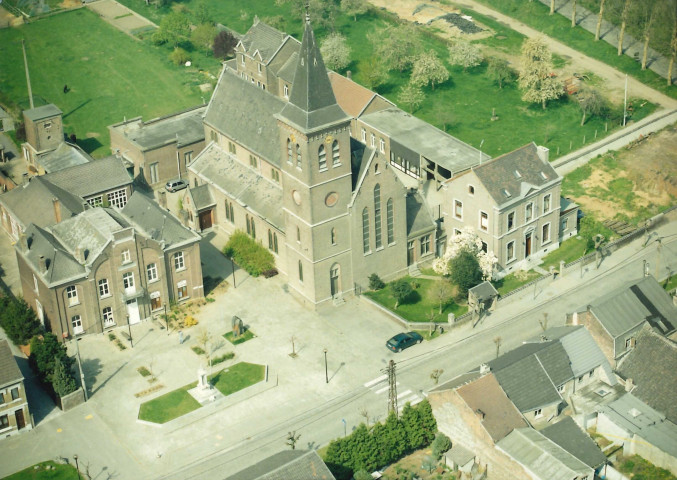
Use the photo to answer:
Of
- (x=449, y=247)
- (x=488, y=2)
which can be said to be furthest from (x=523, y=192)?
(x=488, y=2)

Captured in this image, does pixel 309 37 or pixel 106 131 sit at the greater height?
pixel 309 37

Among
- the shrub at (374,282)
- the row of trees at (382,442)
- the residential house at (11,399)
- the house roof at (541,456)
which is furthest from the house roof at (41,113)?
the house roof at (541,456)

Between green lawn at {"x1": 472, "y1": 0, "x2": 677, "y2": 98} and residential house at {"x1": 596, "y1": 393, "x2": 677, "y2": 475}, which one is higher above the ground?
green lawn at {"x1": 472, "y1": 0, "x2": 677, "y2": 98}

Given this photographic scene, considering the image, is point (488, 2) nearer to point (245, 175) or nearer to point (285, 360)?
point (245, 175)

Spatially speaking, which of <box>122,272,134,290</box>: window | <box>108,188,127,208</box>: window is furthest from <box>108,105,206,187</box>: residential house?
<box>122,272,134,290</box>: window

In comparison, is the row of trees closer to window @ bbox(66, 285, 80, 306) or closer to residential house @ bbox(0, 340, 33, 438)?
residential house @ bbox(0, 340, 33, 438)

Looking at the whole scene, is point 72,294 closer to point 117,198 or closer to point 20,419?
point 20,419
